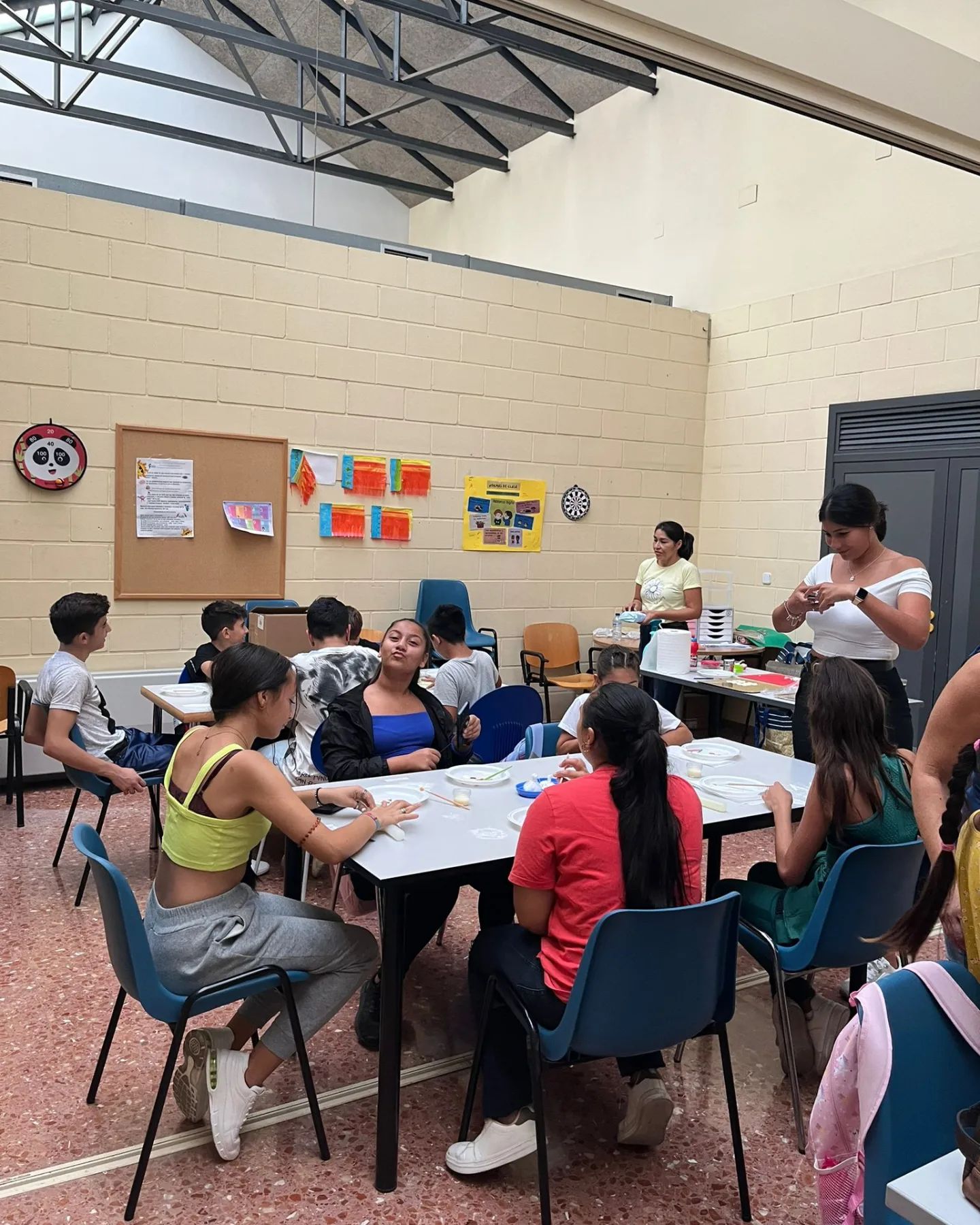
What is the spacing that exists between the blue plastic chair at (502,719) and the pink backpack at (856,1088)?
241cm

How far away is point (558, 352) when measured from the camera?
6629 mm

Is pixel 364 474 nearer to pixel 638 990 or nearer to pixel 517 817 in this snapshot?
pixel 517 817

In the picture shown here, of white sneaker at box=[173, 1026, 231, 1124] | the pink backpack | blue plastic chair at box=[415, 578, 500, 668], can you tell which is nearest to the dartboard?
blue plastic chair at box=[415, 578, 500, 668]

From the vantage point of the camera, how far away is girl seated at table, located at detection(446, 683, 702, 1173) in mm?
1926

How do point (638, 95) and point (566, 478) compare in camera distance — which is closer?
point (566, 478)

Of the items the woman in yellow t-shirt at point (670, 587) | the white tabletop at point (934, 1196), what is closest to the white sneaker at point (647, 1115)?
the white tabletop at point (934, 1196)

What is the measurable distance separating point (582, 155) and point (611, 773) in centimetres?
786

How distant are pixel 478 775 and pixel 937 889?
1627 mm

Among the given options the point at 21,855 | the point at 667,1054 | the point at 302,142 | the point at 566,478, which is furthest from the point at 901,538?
the point at 302,142

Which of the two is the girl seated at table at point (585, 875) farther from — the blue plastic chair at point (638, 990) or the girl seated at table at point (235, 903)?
the girl seated at table at point (235, 903)

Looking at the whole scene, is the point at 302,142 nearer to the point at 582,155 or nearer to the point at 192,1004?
the point at 582,155

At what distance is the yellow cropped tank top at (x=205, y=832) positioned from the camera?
202 cm

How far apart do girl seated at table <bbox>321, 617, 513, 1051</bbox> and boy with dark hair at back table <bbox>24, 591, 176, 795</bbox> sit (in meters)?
0.95

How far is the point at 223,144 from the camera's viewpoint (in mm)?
9398
